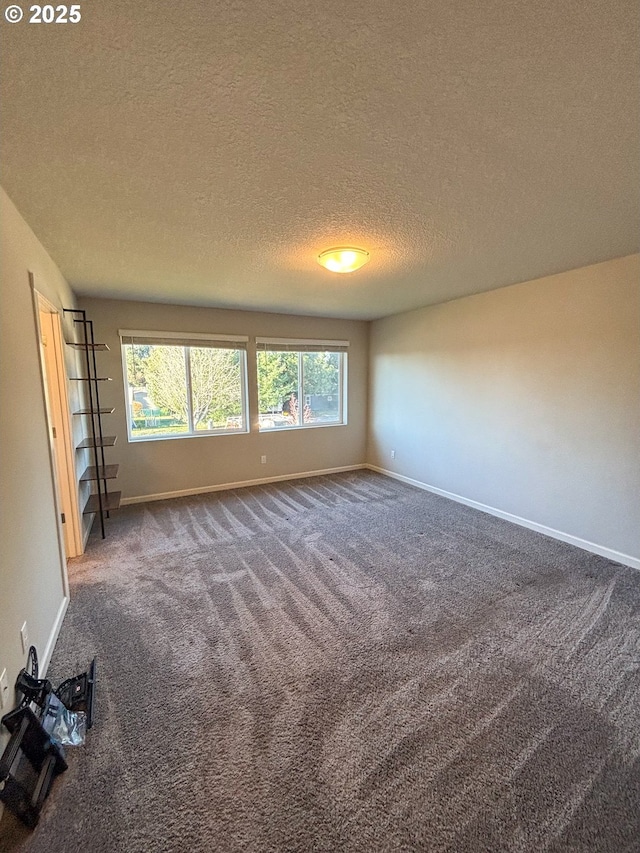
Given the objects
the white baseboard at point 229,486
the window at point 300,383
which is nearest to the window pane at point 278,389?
the window at point 300,383

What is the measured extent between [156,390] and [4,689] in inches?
139

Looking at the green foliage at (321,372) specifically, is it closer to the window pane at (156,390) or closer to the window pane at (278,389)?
the window pane at (278,389)

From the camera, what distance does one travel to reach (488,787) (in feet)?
4.34

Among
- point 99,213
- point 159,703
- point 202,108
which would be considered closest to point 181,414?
point 99,213

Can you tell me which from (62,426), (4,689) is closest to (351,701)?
(4,689)

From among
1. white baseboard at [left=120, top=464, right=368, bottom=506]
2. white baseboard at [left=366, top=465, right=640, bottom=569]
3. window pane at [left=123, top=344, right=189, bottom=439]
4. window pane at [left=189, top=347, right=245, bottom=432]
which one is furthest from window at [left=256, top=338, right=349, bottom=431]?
white baseboard at [left=366, top=465, right=640, bottom=569]

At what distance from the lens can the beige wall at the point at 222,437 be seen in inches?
164

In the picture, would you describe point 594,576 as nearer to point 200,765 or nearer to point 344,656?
point 344,656

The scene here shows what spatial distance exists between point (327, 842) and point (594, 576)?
8.52 ft

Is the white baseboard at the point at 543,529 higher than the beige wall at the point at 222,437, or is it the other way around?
A: the beige wall at the point at 222,437

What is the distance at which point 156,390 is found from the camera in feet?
14.6

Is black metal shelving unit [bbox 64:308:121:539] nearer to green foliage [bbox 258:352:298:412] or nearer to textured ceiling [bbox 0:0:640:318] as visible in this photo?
textured ceiling [bbox 0:0:640:318]

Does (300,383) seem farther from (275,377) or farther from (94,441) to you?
(94,441)

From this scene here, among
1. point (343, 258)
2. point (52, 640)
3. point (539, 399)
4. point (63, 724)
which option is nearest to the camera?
point (63, 724)
